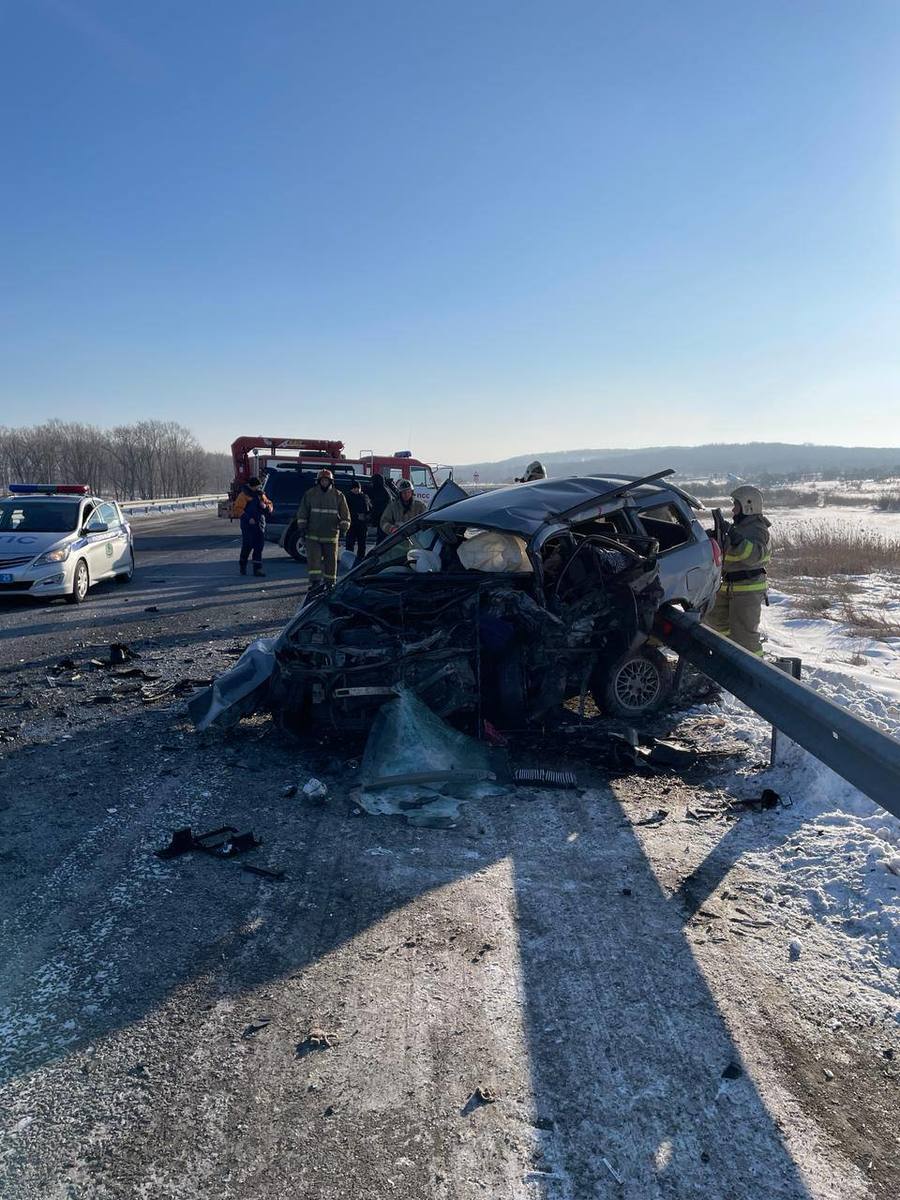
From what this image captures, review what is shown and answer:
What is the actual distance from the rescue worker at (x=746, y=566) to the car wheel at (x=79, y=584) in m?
8.78

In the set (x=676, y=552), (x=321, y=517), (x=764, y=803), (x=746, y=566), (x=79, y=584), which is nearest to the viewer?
(x=764, y=803)

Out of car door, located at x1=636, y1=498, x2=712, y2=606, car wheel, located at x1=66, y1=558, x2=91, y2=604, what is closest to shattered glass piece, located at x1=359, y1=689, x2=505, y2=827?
car door, located at x1=636, y1=498, x2=712, y2=606

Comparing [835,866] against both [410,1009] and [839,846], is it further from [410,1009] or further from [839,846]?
[410,1009]

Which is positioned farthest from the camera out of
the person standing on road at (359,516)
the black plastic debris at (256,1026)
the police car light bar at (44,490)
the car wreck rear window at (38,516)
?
the person standing on road at (359,516)

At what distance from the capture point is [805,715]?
398 cm

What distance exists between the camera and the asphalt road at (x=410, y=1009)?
7.29 ft

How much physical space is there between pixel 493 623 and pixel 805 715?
2216 millimetres

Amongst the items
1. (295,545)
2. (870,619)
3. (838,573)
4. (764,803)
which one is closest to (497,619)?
(764,803)

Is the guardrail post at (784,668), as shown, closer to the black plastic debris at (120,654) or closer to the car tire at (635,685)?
the car tire at (635,685)

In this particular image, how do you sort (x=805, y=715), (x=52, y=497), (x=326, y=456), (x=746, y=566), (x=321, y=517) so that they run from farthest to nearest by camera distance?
(x=326, y=456) < (x=52, y=497) < (x=321, y=517) < (x=746, y=566) < (x=805, y=715)

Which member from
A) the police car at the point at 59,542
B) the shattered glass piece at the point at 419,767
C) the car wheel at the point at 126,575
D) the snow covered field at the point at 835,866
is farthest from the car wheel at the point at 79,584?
the snow covered field at the point at 835,866

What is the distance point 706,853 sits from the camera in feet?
13.6

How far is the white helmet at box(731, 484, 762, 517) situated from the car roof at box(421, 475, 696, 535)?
0.55m

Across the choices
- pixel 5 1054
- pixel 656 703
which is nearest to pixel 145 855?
pixel 5 1054
